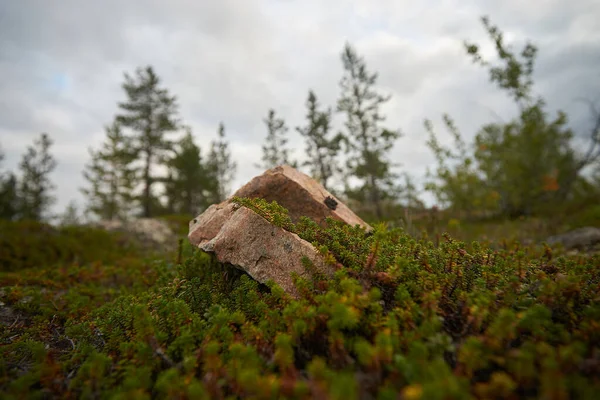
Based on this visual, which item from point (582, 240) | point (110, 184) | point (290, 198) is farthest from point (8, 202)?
point (582, 240)

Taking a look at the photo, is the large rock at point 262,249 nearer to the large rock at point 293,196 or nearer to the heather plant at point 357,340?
the heather plant at point 357,340

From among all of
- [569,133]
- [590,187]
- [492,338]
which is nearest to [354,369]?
[492,338]

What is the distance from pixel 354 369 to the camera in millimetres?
2100

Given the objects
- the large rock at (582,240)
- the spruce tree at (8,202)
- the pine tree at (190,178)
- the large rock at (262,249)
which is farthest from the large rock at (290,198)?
the spruce tree at (8,202)

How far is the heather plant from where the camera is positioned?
1.69 metres

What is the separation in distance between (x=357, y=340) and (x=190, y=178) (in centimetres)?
2727

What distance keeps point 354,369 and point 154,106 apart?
31673 millimetres

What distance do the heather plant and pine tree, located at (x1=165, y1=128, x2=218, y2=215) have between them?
79.2 ft

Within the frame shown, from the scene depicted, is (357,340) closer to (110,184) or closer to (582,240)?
(582,240)

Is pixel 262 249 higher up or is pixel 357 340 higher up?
pixel 262 249

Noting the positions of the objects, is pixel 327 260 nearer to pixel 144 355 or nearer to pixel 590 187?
pixel 144 355

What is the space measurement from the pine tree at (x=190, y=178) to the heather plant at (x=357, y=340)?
2414 centimetres

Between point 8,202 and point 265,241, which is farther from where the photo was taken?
point 8,202

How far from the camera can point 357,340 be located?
2250 millimetres
